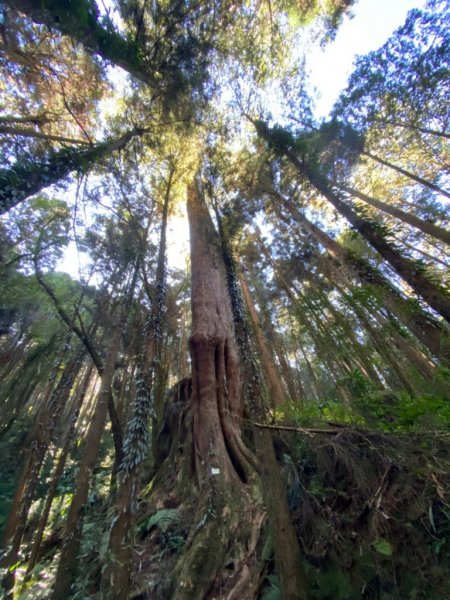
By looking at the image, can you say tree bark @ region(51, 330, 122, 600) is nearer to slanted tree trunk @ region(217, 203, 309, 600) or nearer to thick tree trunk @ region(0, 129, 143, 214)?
slanted tree trunk @ region(217, 203, 309, 600)

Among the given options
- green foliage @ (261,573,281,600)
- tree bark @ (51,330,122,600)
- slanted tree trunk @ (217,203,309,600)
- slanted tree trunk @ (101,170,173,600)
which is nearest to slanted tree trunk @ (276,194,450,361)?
slanted tree trunk @ (217,203,309,600)

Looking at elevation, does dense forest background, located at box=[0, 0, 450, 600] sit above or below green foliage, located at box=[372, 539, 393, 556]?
above

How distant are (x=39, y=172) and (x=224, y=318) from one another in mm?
4463

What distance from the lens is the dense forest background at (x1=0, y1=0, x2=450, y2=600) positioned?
8.91 feet

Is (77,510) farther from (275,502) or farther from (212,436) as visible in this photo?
(275,502)

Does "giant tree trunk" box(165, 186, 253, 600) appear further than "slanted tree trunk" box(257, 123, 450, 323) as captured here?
No

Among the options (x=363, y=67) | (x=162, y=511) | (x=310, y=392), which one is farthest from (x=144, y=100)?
(x=310, y=392)

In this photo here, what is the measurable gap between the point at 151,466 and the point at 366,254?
43.1 ft

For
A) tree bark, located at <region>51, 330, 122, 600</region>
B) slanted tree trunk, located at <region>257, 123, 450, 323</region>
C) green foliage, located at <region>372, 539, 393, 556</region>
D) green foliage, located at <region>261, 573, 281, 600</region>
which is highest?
slanted tree trunk, located at <region>257, 123, 450, 323</region>

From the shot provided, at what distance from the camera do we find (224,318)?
233 inches

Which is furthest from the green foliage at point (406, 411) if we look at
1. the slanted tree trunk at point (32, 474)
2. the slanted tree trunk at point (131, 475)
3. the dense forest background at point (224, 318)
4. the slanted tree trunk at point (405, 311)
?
the slanted tree trunk at point (32, 474)

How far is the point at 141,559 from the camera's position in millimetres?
3889

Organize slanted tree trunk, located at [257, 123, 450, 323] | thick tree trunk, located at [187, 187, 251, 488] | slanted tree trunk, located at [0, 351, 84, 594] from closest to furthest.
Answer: slanted tree trunk, located at [257, 123, 450, 323], thick tree trunk, located at [187, 187, 251, 488], slanted tree trunk, located at [0, 351, 84, 594]

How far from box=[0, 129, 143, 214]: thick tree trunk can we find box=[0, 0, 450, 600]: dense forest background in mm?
35
